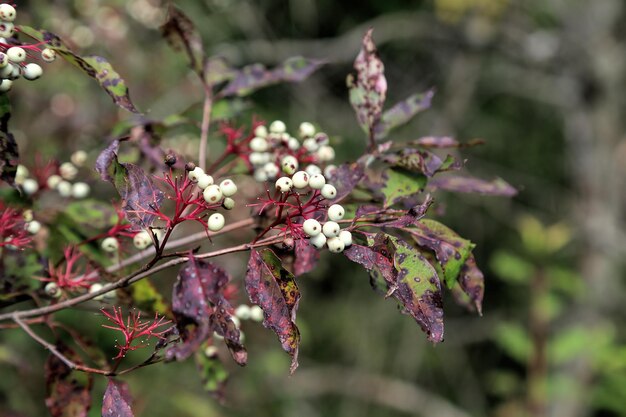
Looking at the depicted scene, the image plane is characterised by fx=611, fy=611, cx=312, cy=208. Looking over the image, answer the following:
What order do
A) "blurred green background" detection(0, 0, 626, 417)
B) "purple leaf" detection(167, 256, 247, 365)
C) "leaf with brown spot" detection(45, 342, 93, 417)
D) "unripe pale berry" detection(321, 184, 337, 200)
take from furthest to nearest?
"blurred green background" detection(0, 0, 626, 417) → "leaf with brown spot" detection(45, 342, 93, 417) → "unripe pale berry" detection(321, 184, 337, 200) → "purple leaf" detection(167, 256, 247, 365)

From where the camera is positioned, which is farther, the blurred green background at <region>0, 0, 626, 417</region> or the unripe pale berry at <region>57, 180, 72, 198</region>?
the blurred green background at <region>0, 0, 626, 417</region>

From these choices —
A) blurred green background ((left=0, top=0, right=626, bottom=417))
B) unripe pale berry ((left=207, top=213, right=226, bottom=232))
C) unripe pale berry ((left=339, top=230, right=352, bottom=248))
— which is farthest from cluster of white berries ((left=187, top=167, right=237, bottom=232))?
blurred green background ((left=0, top=0, right=626, bottom=417))

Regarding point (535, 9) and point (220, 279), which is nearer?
point (220, 279)

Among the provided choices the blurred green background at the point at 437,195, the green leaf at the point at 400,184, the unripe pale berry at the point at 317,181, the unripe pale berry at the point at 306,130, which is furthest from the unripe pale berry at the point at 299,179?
the blurred green background at the point at 437,195

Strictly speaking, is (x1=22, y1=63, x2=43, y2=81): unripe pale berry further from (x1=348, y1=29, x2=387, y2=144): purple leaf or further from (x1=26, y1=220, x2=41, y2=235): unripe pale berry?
(x1=348, y1=29, x2=387, y2=144): purple leaf

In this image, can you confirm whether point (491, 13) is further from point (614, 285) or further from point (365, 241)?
point (365, 241)

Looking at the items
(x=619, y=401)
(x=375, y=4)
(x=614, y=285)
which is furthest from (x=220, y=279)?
(x=375, y=4)

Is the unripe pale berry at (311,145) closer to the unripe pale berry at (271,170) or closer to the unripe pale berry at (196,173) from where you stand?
the unripe pale berry at (271,170)
